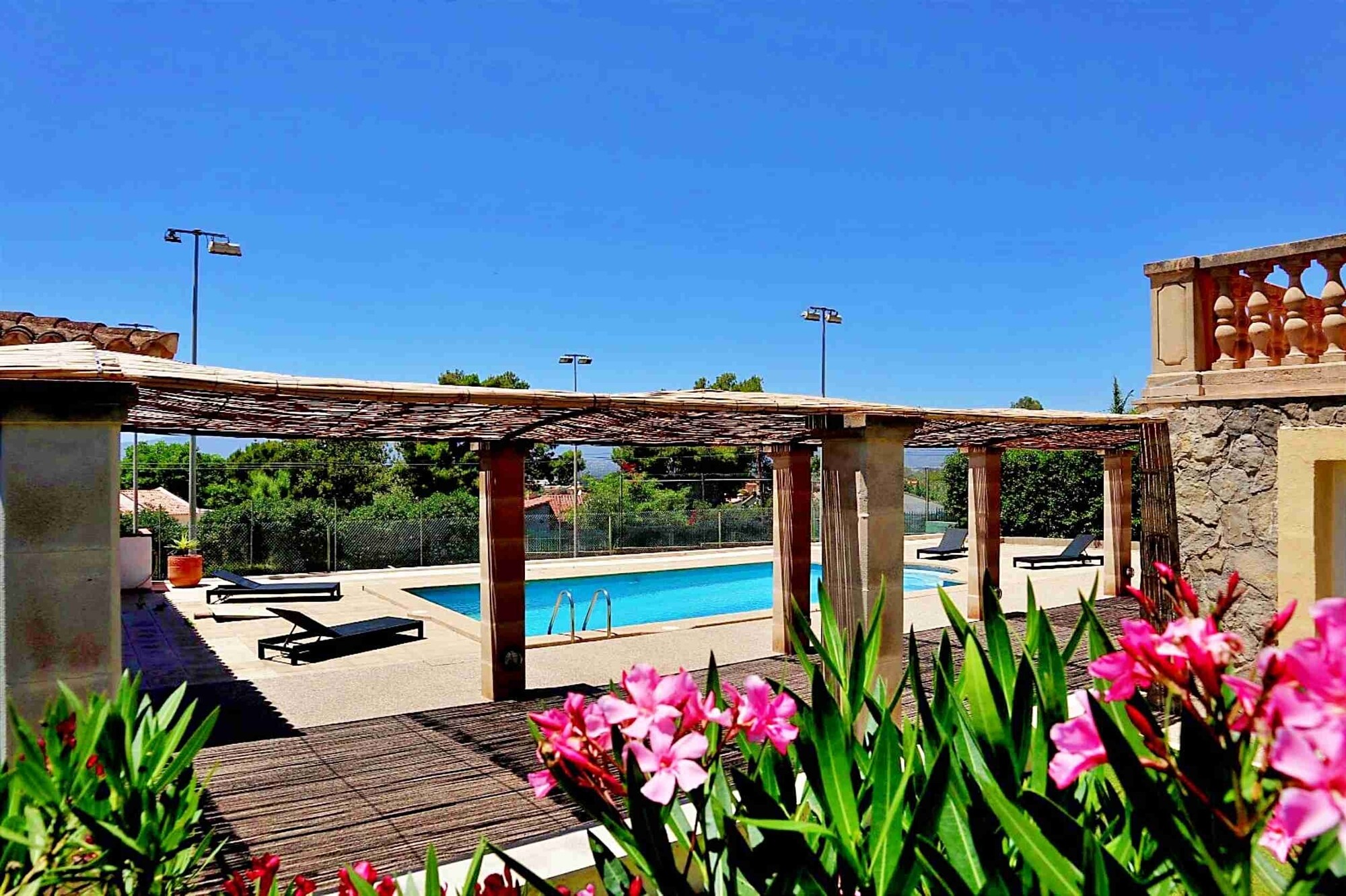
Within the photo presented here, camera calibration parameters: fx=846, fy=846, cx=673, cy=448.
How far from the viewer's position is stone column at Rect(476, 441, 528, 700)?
8.33 m

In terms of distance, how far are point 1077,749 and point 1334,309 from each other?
218 inches

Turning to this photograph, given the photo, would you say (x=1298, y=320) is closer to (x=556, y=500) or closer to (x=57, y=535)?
(x=57, y=535)

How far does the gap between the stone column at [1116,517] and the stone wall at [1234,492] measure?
891cm

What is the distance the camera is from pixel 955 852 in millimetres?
1282

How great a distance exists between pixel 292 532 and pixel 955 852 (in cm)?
2232

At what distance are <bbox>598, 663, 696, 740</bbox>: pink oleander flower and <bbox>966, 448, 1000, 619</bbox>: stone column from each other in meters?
12.5

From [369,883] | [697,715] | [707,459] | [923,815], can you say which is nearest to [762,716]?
[697,715]

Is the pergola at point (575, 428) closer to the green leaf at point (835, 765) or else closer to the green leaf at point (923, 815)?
the green leaf at point (835, 765)

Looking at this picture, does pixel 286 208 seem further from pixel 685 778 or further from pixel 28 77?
pixel 685 778

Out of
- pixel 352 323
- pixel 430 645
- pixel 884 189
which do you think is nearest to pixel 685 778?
pixel 430 645

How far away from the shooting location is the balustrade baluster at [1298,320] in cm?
521

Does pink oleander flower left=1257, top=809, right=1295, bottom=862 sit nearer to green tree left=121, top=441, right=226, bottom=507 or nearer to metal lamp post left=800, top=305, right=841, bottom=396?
green tree left=121, top=441, right=226, bottom=507

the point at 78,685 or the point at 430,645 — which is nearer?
the point at 78,685

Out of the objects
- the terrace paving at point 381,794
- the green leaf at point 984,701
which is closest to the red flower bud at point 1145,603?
the green leaf at point 984,701
